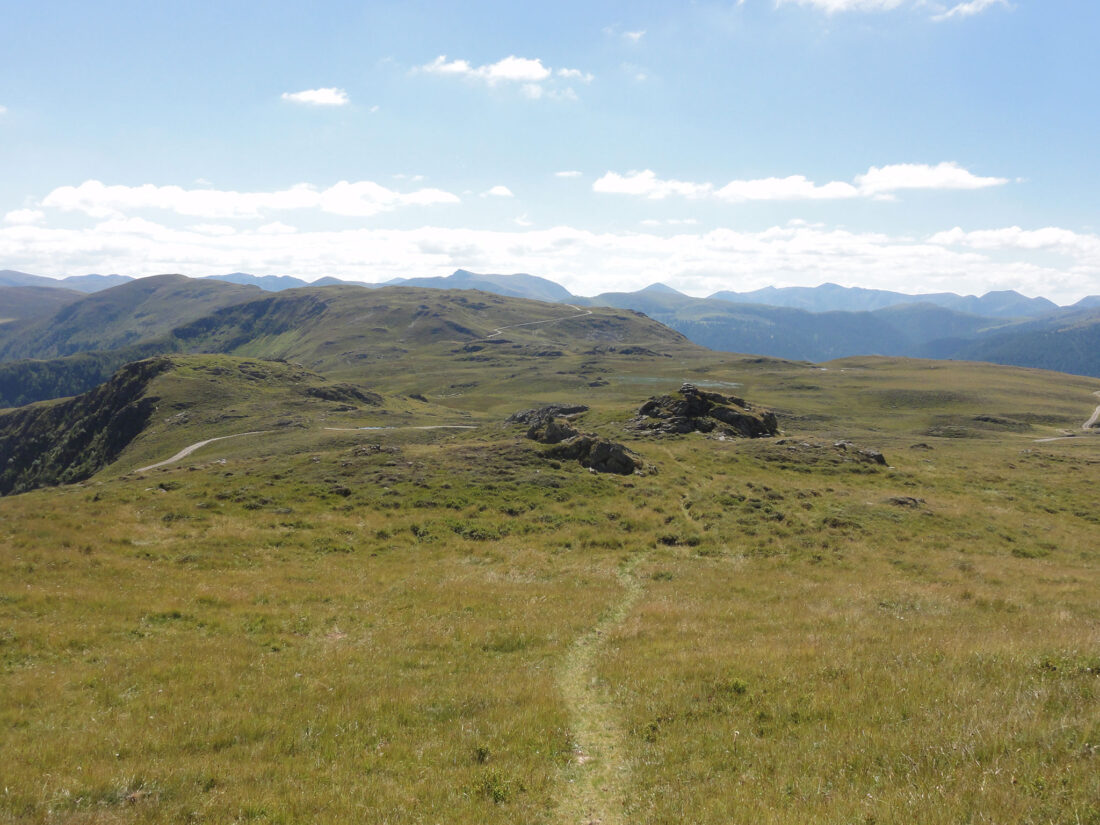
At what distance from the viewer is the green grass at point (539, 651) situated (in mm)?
8414

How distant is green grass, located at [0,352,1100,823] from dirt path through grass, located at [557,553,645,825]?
95 mm

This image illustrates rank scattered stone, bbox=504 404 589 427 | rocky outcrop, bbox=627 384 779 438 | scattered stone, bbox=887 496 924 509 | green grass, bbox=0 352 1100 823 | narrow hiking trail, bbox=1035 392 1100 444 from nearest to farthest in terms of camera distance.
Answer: green grass, bbox=0 352 1100 823, scattered stone, bbox=887 496 924 509, rocky outcrop, bbox=627 384 779 438, scattered stone, bbox=504 404 589 427, narrow hiking trail, bbox=1035 392 1100 444

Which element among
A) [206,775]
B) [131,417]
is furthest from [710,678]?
[131,417]

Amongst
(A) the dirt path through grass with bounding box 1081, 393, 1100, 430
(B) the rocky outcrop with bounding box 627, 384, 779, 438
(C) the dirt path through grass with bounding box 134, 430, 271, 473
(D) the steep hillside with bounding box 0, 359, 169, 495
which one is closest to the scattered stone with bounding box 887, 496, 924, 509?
(B) the rocky outcrop with bounding box 627, 384, 779, 438

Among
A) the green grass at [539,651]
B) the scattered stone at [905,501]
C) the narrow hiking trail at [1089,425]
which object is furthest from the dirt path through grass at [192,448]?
the narrow hiking trail at [1089,425]

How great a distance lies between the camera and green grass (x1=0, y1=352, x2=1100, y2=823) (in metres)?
8.41

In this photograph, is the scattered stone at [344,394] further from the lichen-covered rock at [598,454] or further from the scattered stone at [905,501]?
the scattered stone at [905,501]

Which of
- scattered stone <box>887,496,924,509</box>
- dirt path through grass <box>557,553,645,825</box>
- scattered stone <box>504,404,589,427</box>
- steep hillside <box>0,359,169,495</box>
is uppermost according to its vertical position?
scattered stone <box>504,404,589,427</box>

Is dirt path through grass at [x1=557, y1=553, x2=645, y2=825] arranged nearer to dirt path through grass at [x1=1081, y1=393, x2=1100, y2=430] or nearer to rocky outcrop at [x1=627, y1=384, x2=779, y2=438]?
rocky outcrop at [x1=627, y1=384, x2=779, y2=438]

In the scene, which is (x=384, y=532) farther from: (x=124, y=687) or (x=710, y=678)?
(x=710, y=678)

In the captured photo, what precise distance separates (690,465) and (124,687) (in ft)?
138

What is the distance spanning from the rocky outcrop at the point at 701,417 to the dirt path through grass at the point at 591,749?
47164mm

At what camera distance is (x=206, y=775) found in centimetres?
930

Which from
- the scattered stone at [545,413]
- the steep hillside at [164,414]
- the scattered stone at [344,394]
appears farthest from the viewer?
the scattered stone at [344,394]
